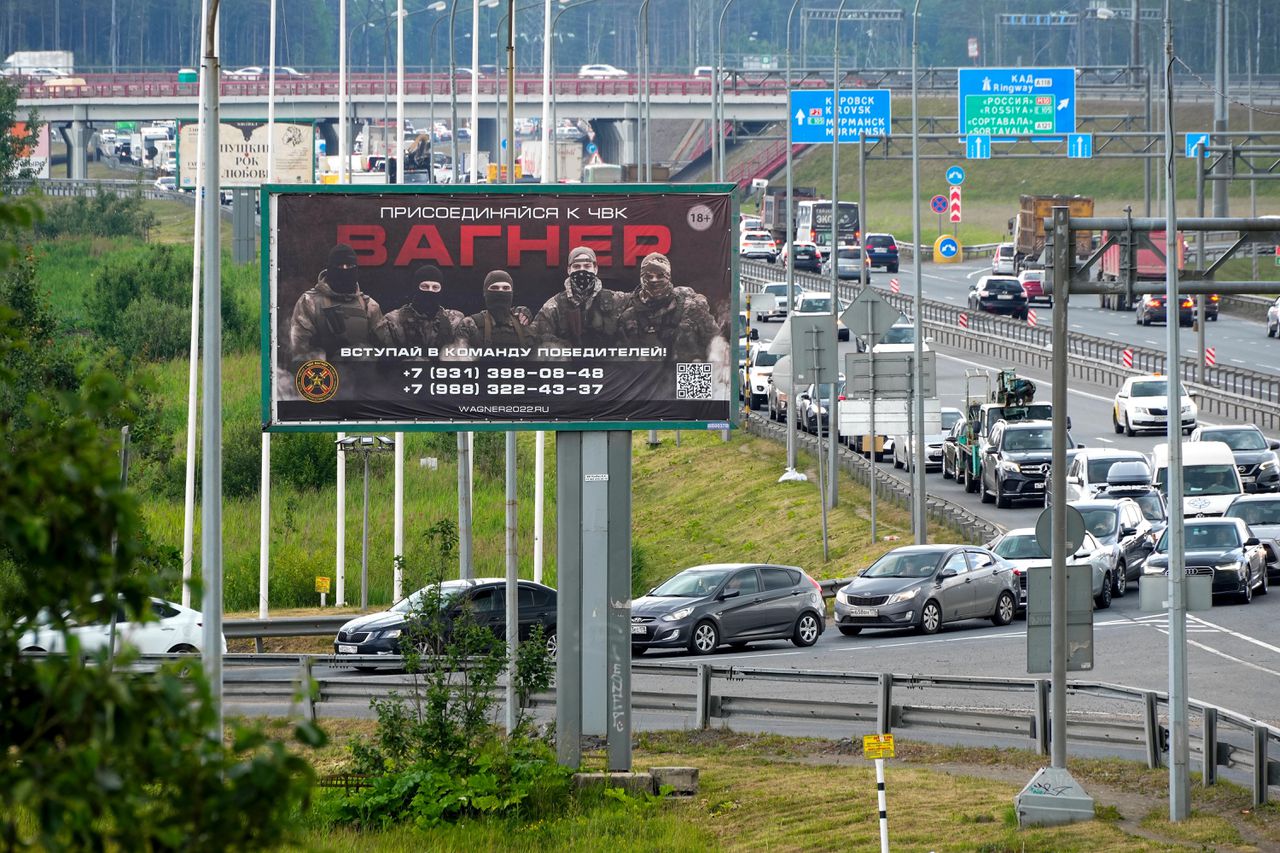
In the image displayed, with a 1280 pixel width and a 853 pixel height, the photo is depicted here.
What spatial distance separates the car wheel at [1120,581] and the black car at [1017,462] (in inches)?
288

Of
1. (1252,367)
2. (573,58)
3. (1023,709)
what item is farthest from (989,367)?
(573,58)

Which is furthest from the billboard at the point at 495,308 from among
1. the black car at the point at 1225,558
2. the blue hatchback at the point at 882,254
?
the blue hatchback at the point at 882,254

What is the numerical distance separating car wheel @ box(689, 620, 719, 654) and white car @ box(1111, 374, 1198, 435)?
22.1 meters

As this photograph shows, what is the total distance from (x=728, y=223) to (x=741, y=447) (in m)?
31.5

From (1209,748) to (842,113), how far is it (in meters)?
51.1

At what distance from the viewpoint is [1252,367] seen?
193 feet

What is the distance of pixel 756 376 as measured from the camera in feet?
183

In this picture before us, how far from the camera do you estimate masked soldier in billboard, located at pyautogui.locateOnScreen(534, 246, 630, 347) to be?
736 inches

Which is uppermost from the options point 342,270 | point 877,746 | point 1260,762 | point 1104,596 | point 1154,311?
point 1154,311

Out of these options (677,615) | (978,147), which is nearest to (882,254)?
(978,147)

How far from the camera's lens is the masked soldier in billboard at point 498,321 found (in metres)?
18.7

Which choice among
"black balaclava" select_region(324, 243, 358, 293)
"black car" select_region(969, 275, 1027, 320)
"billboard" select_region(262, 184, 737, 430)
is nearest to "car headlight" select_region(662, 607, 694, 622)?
"billboard" select_region(262, 184, 737, 430)

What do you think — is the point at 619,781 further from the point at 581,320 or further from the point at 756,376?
the point at 756,376

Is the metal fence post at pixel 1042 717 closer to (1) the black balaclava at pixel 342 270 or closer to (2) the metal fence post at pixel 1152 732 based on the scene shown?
(2) the metal fence post at pixel 1152 732
